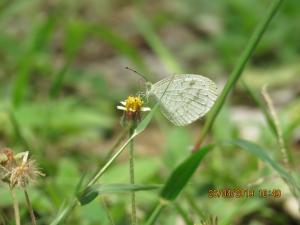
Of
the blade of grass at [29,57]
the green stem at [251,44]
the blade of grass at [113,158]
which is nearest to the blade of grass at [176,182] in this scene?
the blade of grass at [113,158]

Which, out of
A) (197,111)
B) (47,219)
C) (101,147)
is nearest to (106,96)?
(101,147)

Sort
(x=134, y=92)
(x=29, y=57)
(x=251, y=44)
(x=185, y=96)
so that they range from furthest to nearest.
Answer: (x=134, y=92)
(x=29, y=57)
(x=185, y=96)
(x=251, y=44)

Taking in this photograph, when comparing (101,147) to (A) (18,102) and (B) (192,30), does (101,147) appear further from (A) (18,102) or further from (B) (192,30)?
(B) (192,30)

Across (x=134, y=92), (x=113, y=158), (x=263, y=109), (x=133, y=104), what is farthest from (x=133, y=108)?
(x=134, y=92)

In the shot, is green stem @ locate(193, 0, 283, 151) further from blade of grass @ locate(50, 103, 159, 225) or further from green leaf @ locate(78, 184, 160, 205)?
green leaf @ locate(78, 184, 160, 205)

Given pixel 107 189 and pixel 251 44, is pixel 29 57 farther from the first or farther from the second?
pixel 107 189

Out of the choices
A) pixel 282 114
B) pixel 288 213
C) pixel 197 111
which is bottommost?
pixel 288 213
